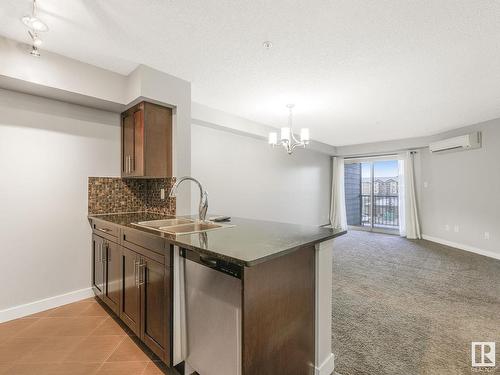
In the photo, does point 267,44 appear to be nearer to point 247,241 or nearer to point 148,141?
point 148,141

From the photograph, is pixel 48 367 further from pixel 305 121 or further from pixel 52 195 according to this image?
pixel 305 121

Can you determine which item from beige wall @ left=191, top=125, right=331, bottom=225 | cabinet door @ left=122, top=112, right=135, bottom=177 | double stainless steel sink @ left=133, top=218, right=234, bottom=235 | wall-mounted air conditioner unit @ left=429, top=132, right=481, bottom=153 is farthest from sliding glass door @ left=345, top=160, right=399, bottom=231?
cabinet door @ left=122, top=112, right=135, bottom=177

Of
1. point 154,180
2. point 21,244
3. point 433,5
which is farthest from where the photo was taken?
point 154,180

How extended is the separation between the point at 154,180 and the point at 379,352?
284 centimetres

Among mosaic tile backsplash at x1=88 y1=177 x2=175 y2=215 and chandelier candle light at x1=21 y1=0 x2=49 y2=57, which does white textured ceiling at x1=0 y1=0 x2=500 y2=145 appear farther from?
mosaic tile backsplash at x1=88 y1=177 x2=175 y2=215

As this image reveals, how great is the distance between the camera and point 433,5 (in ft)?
5.41

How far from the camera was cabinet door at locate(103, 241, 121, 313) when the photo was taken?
6.99ft

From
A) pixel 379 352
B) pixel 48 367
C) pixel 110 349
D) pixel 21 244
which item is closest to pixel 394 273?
pixel 379 352

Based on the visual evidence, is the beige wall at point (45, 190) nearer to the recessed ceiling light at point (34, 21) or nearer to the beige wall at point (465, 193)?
the recessed ceiling light at point (34, 21)

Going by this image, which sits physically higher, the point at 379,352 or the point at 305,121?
the point at 305,121

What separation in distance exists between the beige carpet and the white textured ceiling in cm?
249

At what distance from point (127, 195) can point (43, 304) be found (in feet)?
4.45

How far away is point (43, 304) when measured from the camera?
2.43 meters

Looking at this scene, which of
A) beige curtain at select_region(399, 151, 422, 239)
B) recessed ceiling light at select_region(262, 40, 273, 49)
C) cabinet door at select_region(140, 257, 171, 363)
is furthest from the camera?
beige curtain at select_region(399, 151, 422, 239)
